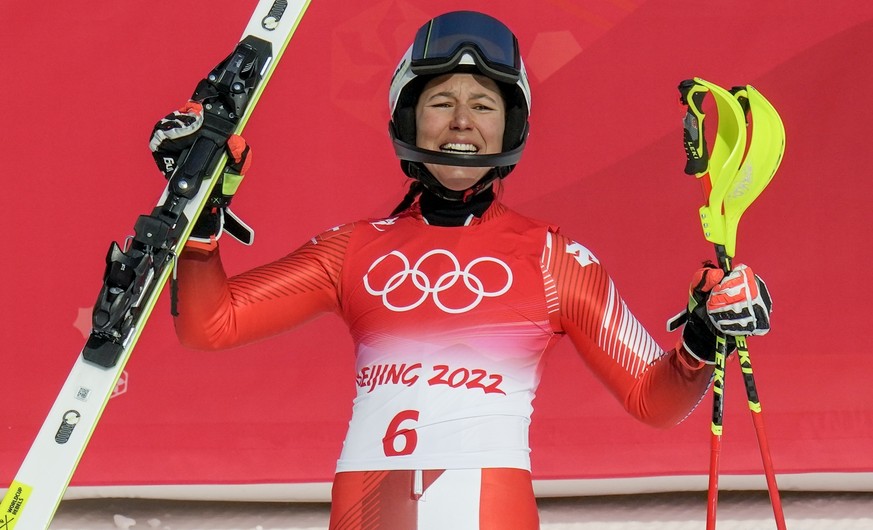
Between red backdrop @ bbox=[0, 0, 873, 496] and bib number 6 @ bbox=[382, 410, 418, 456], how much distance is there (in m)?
1.05

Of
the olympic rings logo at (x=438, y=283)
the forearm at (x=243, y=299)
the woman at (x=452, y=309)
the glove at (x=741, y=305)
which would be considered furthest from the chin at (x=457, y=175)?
the glove at (x=741, y=305)

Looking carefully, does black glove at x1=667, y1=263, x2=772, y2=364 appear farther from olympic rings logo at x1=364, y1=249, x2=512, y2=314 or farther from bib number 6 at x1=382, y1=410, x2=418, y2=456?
bib number 6 at x1=382, y1=410, x2=418, y2=456

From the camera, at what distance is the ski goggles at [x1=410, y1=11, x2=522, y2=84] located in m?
1.72

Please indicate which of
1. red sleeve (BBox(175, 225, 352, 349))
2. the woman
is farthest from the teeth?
red sleeve (BBox(175, 225, 352, 349))

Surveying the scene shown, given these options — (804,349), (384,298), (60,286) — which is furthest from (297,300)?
(804,349)

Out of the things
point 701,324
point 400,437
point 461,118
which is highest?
point 461,118

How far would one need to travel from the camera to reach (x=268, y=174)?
8.46 feet

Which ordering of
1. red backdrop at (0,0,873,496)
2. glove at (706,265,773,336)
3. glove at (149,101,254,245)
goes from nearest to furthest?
glove at (706,265,773,336) → glove at (149,101,254,245) → red backdrop at (0,0,873,496)

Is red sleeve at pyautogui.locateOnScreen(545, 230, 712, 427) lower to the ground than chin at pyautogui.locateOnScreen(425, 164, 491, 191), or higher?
lower

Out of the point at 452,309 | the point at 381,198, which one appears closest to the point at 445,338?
the point at 452,309

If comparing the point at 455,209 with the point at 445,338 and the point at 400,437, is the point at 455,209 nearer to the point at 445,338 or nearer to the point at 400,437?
the point at 445,338

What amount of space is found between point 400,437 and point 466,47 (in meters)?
0.63

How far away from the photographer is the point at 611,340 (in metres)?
1.62

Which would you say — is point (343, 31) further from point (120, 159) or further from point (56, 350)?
point (56, 350)
